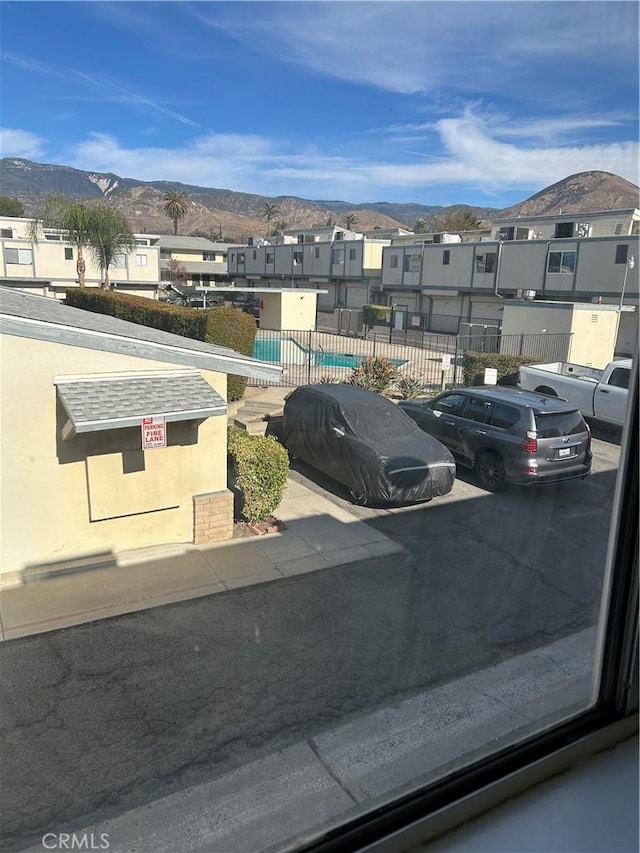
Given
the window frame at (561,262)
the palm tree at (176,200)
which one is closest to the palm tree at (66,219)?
the palm tree at (176,200)

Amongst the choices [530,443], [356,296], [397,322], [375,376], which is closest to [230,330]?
[375,376]

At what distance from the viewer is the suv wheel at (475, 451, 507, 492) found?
229 inches

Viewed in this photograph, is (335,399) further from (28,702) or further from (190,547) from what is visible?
(28,702)

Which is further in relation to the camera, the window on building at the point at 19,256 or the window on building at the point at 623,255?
the window on building at the point at 19,256

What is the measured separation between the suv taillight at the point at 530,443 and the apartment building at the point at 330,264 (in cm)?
2568

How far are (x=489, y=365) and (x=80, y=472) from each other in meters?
7.91

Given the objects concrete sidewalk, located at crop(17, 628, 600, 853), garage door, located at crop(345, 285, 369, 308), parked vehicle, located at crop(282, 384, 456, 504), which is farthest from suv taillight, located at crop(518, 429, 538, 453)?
garage door, located at crop(345, 285, 369, 308)

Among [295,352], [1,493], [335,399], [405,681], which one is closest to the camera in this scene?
[405,681]

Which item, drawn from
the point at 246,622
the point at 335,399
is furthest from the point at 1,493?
the point at 335,399

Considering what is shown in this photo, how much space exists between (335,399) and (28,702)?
447 centimetres

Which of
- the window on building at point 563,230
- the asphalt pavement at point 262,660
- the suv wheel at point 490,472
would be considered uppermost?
the window on building at point 563,230

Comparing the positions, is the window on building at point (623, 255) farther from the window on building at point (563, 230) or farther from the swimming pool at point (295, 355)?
the window on building at point (563, 230)

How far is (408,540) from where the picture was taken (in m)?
4.93

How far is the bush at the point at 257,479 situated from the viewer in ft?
17.4
